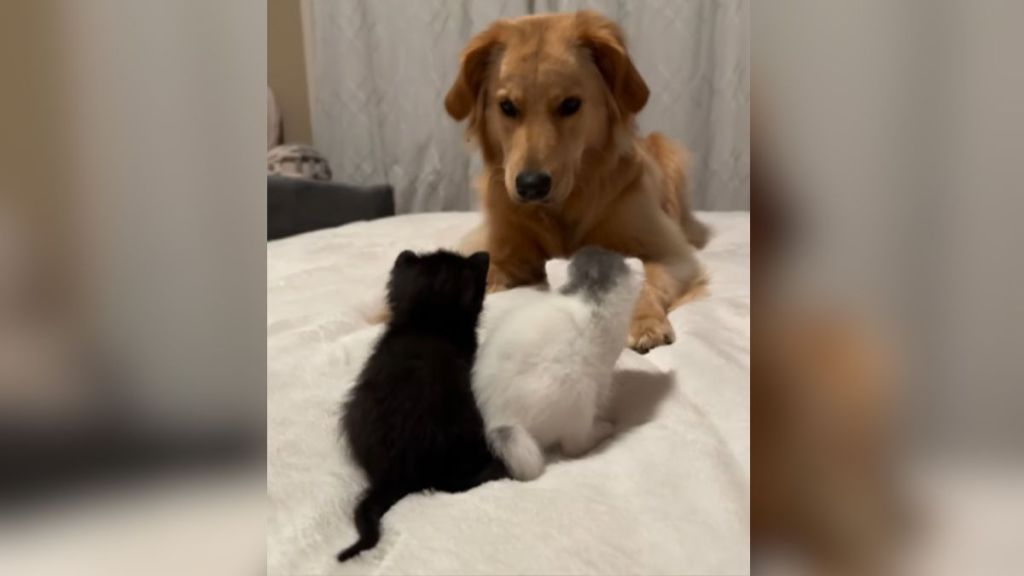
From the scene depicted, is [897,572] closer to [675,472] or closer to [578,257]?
[675,472]

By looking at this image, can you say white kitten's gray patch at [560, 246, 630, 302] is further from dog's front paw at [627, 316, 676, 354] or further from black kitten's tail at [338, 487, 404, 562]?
black kitten's tail at [338, 487, 404, 562]

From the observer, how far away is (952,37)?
35 centimetres

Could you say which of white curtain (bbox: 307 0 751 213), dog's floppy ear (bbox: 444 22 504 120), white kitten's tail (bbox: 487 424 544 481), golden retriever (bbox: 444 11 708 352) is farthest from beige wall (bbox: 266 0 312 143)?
white kitten's tail (bbox: 487 424 544 481)

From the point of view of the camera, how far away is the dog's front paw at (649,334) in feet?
4.23

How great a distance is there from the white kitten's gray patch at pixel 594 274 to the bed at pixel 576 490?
0.16 meters

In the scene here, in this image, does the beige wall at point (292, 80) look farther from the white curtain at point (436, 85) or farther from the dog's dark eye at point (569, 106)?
the dog's dark eye at point (569, 106)

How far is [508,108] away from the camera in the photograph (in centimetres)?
177

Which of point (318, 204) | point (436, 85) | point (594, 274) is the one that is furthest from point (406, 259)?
point (436, 85)

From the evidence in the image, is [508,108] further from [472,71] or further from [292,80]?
[292,80]

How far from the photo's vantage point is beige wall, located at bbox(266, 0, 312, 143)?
2.52m

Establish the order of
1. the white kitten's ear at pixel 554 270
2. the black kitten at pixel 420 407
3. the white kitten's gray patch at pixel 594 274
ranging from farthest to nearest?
→ the white kitten's ear at pixel 554 270
the white kitten's gray patch at pixel 594 274
the black kitten at pixel 420 407

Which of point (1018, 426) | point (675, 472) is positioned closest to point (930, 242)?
point (1018, 426)

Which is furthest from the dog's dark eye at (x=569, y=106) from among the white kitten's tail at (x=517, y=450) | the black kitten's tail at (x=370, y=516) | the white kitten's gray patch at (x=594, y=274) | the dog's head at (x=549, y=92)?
the black kitten's tail at (x=370, y=516)

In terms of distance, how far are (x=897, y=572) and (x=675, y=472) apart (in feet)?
1.46
